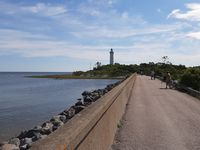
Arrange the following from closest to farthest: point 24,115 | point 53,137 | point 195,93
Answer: point 53,137 → point 195,93 → point 24,115

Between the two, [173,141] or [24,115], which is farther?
[24,115]

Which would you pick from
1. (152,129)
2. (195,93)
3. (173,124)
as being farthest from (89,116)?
(195,93)

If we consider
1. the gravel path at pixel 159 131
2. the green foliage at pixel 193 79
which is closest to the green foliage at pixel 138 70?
the green foliage at pixel 193 79

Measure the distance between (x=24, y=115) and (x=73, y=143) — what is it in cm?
2484

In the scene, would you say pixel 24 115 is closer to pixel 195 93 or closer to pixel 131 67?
pixel 195 93

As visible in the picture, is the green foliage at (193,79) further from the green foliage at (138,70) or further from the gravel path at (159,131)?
the gravel path at (159,131)

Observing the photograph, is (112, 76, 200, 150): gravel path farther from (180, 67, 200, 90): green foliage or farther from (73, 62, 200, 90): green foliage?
(73, 62, 200, 90): green foliage

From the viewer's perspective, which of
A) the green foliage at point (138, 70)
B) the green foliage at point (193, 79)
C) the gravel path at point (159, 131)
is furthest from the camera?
the green foliage at point (138, 70)

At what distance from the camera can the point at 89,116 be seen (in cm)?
633

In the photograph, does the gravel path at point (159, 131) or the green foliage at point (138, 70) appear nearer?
the gravel path at point (159, 131)

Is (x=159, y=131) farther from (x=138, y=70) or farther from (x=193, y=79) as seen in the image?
(x=138, y=70)

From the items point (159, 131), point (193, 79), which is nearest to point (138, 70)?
point (193, 79)

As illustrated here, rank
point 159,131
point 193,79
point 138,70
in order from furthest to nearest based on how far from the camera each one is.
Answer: point 138,70 < point 193,79 < point 159,131

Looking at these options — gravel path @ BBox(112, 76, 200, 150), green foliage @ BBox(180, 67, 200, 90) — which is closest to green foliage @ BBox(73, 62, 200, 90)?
green foliage @ BBox(180, 67, 200, 90)
